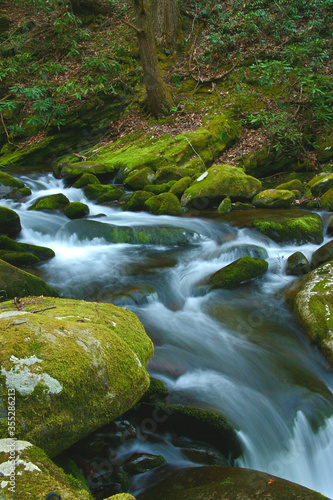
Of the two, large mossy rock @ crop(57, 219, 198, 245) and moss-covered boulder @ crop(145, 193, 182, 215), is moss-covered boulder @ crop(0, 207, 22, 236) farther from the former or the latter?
moss-covered boulder @ crop(145, 193, 182, 215)

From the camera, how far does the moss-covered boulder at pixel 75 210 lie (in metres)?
8.72

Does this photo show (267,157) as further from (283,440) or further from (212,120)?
(283,440)

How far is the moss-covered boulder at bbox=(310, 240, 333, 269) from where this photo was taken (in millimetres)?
5914

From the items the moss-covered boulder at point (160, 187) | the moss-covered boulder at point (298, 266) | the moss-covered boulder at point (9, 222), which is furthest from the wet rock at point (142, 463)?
the moss-covered boulder at point (160, 187)

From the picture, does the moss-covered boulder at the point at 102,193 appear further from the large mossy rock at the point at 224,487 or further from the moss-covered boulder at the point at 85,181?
the large mossy rock at the point at 224,487

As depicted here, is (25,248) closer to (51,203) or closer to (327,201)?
(51,203)

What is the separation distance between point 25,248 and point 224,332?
4.02 meters

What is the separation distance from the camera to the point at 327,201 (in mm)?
8219

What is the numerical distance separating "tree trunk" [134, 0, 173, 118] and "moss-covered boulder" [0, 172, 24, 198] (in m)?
5.58

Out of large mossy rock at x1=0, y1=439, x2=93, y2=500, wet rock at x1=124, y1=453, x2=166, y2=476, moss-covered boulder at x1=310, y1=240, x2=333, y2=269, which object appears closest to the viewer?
large mossy rock at x1=0, y1=439, x2=93, y2=500

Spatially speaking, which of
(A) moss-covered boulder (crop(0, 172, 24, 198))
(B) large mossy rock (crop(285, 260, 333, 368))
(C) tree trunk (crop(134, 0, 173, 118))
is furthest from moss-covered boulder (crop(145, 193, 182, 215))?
(C) tree trunk (crop(134, 0, 173, 118))

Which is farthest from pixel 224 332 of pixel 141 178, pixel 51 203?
pixel 141 178

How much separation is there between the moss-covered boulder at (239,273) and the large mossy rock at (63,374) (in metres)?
3.23

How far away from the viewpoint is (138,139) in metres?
12.7
